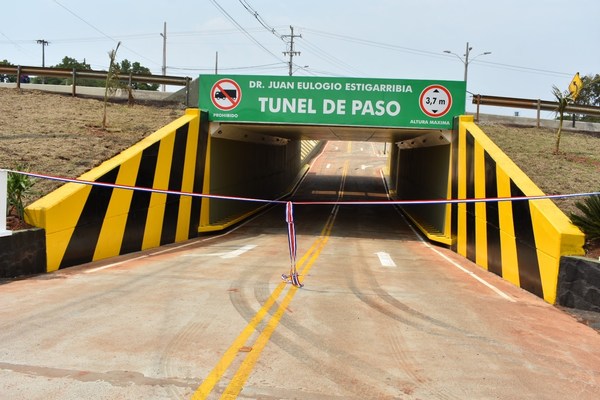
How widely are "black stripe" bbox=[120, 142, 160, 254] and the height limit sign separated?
32.6ft

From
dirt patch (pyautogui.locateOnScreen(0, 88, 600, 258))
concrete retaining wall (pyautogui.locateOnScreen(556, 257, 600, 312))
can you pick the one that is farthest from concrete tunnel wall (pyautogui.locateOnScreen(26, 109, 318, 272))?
concrete retaining wall (pyautogui.locateOnScreen(556, 257, 600, 312))

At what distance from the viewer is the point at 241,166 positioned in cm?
2417

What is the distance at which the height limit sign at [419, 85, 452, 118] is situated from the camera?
18.0 meters

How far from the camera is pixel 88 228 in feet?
36.4

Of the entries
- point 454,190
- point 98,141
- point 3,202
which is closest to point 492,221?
point 454,190

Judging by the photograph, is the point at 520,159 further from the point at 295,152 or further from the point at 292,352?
the point at 295,152

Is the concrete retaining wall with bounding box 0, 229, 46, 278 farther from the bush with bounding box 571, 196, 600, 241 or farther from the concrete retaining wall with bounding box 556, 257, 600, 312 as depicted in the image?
the bush with bounding box 571, 196, 600, 241

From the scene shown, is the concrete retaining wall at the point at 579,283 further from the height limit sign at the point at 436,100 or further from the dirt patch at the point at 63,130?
the height limit sign at the point at 436,100

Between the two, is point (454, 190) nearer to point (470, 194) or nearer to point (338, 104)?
point (470, 194)

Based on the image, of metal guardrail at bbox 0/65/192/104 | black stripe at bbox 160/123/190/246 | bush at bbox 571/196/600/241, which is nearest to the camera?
bush at bbox 571/196/600/241

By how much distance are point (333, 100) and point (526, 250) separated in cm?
1036

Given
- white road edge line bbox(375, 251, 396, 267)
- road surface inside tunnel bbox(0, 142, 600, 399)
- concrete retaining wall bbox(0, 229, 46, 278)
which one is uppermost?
concrete retaining wall bbox(0, 229, 46, 278)

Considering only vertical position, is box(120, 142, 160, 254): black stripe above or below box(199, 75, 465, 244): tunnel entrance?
below

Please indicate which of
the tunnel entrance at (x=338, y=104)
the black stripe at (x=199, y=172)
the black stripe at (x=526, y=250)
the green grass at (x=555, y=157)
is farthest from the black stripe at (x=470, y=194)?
the black stripe at (x=199, y=172)
